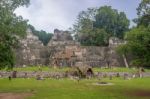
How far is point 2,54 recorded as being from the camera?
3500 centimetres

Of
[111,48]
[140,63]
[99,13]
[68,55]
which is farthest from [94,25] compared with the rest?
[140,63]

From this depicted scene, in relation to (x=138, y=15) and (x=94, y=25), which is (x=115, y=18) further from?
(x=138, y=15)

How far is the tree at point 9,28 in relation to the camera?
111 feet

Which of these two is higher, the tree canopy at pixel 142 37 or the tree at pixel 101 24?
the tree at pixel 101 24

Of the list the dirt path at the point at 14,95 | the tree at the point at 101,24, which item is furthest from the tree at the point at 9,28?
the tree at the point at 101,24

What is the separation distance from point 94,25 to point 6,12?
81.5 m

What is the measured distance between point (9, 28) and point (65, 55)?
49.2m

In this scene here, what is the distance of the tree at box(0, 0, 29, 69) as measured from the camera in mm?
33688

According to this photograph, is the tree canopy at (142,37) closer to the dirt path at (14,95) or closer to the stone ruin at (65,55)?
the dirt path at (14,95)

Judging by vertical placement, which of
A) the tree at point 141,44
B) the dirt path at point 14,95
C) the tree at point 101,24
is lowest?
the dirt path at point 14,95

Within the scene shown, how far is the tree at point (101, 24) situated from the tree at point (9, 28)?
66617mm

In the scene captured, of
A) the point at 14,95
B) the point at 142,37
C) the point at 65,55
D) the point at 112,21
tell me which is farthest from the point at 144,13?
the point at 112,21

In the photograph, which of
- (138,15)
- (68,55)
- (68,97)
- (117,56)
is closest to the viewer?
(68,97)

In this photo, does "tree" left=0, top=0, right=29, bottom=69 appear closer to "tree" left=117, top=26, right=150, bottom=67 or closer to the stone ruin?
"tree" left=117, top=26, right=150, bottom=67
